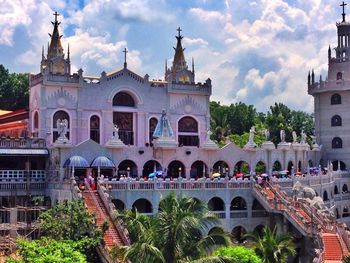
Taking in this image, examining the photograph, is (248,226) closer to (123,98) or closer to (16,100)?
(123,98)

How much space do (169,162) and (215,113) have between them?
40.6 m

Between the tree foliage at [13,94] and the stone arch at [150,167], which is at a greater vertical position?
the tree foliage at [13,94]

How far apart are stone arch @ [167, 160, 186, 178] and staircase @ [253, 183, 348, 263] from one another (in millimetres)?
7505

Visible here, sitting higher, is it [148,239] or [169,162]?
[169,162]

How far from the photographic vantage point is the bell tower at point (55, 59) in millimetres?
54287

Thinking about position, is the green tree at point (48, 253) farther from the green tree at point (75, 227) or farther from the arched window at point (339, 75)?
the arched window at point (339, 75)

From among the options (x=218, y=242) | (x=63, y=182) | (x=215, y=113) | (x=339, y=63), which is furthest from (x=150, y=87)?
(x=215, y=113)

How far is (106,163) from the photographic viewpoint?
165 feet

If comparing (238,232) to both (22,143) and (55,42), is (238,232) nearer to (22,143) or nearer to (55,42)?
(22,143)

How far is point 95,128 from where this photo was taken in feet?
184

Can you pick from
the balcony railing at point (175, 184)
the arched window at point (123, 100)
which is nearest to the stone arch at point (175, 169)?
the balcony railing at point (175, 184)

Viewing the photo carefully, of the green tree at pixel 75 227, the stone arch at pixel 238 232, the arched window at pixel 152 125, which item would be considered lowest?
the stone arch at pixel 238 232

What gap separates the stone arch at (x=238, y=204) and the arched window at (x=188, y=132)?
820 cm

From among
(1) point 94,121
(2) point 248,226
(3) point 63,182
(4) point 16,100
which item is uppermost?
(4) point 16,100
